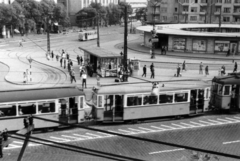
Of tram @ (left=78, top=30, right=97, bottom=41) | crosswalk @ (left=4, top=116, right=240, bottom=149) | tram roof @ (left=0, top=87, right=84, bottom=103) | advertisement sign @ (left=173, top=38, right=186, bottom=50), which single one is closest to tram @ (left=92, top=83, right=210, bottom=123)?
crosswalk @ (left=4, top=116, right=240, bottom=149)

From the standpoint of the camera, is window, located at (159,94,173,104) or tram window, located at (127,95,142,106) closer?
tram window, located at (127,95,142,106)

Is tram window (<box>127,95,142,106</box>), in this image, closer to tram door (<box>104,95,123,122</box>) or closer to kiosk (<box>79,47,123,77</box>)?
tram door (<box>104,95,123,122</box>)

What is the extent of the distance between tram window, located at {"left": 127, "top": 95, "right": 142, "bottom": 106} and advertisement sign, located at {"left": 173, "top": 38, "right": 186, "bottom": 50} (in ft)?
118

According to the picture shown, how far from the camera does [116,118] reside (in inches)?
770

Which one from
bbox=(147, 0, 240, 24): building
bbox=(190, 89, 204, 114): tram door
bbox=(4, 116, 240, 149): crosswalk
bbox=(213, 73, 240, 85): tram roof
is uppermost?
bbox=(147, 0, 240, 24): building

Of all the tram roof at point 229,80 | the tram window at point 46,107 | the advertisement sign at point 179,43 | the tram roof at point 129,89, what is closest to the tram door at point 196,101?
the tram roof at point 129,89

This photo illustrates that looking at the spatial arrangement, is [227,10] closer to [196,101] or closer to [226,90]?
[226,90]

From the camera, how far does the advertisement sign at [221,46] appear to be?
170 ft

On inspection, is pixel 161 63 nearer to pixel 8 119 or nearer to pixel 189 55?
pixel 189 55

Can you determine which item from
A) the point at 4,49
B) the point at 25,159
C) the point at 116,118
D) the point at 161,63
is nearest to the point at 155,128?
the point at 116,118

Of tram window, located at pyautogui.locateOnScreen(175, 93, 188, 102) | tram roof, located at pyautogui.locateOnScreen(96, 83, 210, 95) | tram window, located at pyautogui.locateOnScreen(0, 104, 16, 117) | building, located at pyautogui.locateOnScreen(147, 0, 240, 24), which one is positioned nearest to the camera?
tram window, located at pyautogui.locateOnScreen(0, 104, 16, 117)

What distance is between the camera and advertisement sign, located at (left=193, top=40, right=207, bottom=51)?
52.6m

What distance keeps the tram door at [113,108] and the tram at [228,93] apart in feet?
23.9

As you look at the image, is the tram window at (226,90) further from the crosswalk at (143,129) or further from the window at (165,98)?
the window at (165,98)
